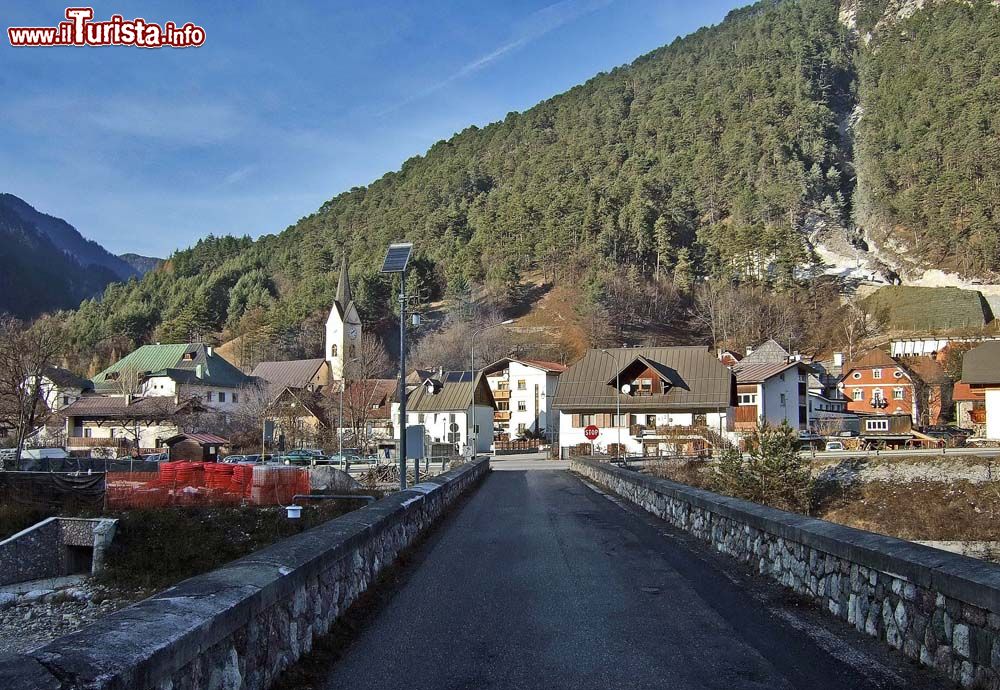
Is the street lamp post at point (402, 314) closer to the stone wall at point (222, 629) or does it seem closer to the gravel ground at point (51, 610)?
the gravel ground at point (51, 610)

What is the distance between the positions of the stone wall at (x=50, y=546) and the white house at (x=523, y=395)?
5735 cm

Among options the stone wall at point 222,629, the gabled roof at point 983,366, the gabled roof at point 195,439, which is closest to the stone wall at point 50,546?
the gabled roof at point 195,439

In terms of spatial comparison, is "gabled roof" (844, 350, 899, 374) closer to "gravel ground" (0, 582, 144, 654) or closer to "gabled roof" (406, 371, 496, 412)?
"gabled roof" (406, 371, 496, 412)

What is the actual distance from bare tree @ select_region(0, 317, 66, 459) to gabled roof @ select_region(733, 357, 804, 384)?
5103 centimetres

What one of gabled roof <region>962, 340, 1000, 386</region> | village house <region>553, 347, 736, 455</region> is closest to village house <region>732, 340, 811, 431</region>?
village house <region>553, 347, 736, 455</region>

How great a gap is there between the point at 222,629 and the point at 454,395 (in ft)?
235

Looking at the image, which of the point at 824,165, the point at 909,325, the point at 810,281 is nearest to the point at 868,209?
the point at 824,165

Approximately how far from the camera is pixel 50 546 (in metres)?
32.1

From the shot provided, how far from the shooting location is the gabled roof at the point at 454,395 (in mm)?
74625

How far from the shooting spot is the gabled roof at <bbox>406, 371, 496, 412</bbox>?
7462cm

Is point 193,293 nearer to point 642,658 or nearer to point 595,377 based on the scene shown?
point 595,377

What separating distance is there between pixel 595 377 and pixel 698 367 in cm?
802

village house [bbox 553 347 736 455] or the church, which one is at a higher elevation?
the church

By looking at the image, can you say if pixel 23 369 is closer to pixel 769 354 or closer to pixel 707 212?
pixel 769 354
